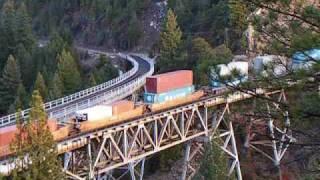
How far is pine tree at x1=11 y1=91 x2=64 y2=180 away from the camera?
2231cm

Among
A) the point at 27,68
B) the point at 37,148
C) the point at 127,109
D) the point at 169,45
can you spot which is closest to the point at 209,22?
the point at 169,45

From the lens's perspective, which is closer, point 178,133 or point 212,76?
point 212,76

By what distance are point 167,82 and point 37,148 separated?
15.6 metres

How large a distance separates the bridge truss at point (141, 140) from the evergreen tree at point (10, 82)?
30.5m

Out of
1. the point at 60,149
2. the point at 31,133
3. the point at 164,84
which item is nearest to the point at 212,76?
the point at 31,133

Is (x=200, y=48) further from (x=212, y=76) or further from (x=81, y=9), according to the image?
(x=81, y=9)

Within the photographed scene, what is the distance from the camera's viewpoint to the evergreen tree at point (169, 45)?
186 feet

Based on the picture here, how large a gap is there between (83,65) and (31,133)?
52.6 metres

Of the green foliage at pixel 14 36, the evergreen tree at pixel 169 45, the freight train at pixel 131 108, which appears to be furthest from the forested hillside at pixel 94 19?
the freight train at pixel 131 108

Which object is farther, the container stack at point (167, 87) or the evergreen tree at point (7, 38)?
the evergreen tree at point (7, 38)

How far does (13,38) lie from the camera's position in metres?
79.4

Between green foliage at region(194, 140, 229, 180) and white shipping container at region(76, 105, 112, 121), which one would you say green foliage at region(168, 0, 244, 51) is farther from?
white shipping container at region(76, 105, 112, 121)

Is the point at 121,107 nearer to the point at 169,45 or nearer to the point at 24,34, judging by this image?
the point at 169,45

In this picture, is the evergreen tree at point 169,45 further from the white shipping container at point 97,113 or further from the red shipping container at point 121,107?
the white shipping container at point 97,113
